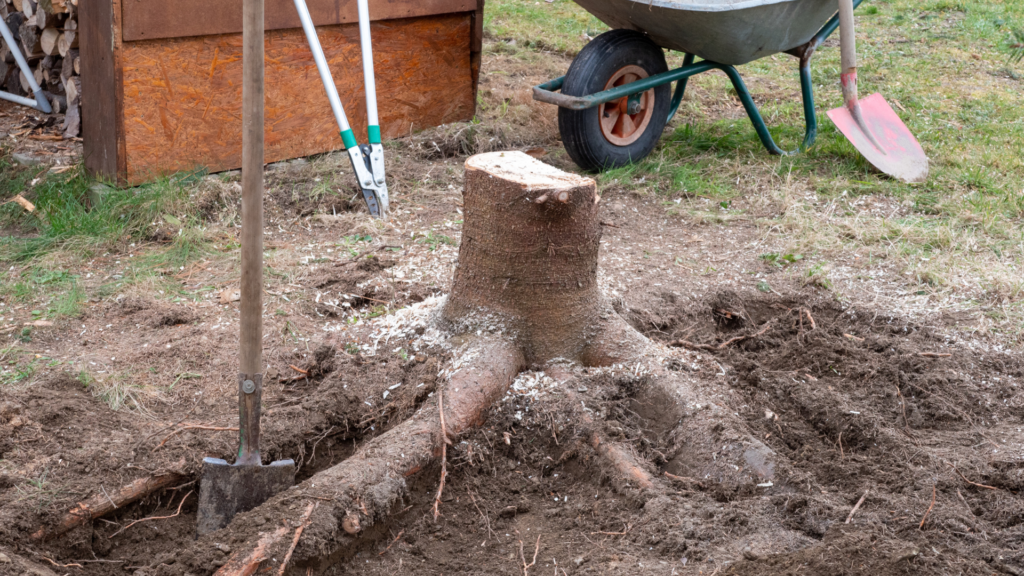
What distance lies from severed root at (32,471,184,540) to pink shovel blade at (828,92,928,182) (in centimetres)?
395

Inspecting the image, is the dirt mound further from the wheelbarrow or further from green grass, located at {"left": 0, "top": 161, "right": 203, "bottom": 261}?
the wheelbarrow

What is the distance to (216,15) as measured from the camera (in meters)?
4.05

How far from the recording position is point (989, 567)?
1735mm

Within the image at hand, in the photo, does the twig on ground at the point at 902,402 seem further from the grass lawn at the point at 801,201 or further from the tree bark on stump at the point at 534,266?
the tree bark on stump at the point at 534,266

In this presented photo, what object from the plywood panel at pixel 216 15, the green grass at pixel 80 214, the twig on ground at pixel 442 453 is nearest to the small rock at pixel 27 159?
the green grass at pixel 80 214

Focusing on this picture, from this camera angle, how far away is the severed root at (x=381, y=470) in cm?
173

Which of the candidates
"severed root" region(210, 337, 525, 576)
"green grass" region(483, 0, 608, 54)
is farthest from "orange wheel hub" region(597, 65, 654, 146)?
"severed root" region(210, 337, 525, 576)

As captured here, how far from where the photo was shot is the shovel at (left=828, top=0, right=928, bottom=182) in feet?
14.6

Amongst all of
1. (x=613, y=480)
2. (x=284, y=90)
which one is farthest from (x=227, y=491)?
(x=284, y=90)

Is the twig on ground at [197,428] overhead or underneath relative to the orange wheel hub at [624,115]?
underneath

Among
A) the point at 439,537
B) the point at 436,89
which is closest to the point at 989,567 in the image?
the point at 439,537

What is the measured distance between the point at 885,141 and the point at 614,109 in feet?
5.15

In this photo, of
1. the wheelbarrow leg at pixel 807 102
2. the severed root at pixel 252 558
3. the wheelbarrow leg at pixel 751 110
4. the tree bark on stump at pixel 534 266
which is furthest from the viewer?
the wheelbarrow leg at pixel 807 102

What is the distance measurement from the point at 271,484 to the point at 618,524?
0.85 m
